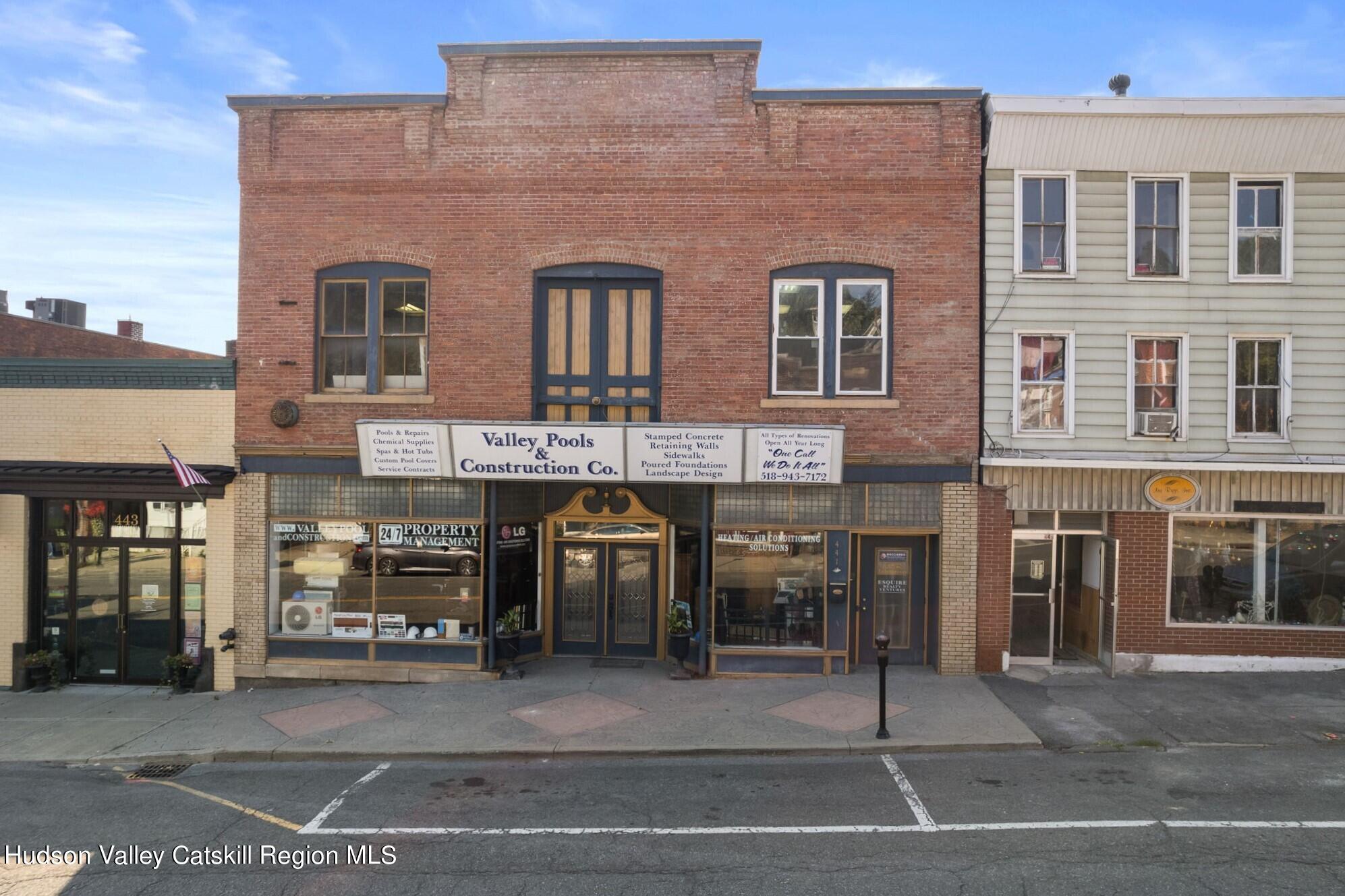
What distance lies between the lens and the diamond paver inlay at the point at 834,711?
10367 millimetres

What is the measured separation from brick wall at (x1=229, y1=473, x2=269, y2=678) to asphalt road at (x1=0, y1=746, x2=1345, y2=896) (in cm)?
321

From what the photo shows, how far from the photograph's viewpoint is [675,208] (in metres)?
12.5

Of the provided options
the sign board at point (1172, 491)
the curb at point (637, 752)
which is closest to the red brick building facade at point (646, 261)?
the sign board at point (1172, 491)

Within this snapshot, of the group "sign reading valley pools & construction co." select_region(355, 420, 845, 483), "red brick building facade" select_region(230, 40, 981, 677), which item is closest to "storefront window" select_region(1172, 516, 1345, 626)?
"red brick building facade" select_region(230, 40, 981, 677)

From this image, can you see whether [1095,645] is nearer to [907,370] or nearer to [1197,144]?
[907,370]

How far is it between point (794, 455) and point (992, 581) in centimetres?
374

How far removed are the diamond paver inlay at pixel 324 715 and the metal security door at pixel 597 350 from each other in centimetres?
488

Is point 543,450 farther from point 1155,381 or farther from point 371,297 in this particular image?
point 1155,381

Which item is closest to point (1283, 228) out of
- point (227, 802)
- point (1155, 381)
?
point (1155, 381)

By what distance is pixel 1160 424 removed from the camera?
12352 millimetres

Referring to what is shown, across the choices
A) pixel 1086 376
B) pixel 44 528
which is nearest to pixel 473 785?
pixel 44 528

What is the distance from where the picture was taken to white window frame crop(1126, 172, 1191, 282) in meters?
12.4

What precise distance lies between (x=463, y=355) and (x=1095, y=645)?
1116cm

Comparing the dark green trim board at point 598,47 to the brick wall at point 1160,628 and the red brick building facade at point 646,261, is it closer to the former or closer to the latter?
the red brick building facade at point 646,261
